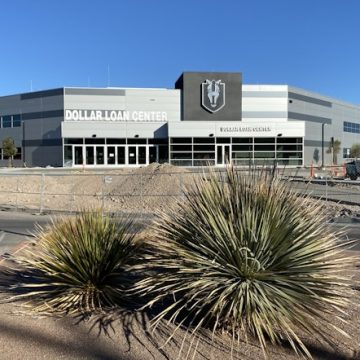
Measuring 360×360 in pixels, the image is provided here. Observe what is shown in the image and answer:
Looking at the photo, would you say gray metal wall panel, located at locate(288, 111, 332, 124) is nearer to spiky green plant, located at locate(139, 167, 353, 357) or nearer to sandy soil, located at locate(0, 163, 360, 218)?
sandy soil, located at locate(0, 163, 360, 218)

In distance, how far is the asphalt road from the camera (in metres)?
10.1

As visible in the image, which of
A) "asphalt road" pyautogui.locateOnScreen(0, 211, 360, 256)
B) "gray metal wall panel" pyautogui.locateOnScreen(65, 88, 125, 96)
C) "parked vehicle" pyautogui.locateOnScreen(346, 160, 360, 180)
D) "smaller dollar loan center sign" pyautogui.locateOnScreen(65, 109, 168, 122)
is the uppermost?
"gray metal wall panel" pyautogui.locateOnScreen(65, 88, 125, 96)

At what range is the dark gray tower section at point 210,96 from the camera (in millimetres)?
56938

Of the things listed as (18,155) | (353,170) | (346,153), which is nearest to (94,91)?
(18,155)

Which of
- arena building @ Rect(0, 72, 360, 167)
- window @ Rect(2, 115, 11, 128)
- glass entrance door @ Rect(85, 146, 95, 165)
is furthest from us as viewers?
window @ Rect(2, 115, 11, 128)

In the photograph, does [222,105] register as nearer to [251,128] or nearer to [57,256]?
[251,128]

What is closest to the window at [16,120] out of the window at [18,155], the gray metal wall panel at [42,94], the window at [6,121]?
the window at [6,121]

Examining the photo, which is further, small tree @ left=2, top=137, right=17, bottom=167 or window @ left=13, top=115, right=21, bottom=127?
window @ left=13, top=115, right=21, bottom=127

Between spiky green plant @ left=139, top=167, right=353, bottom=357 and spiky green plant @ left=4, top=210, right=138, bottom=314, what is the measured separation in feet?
1.80

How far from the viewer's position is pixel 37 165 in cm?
6106

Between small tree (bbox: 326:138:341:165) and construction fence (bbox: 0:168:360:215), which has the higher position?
small tree (bbox: 326:138:341:165)

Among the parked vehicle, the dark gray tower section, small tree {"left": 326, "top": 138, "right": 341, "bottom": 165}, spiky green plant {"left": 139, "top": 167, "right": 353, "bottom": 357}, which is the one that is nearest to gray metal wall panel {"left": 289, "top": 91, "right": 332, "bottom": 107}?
small tree {"left": 326, "top": 138, "right": 341, "bottom": 165}

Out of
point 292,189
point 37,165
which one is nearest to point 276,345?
point 292,189

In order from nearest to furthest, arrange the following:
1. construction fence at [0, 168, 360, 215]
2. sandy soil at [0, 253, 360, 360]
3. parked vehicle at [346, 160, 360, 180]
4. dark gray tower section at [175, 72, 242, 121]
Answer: sandy soil at [0, 253, 360, 360] → construction fence at [0, 168, 360, 215] → parked vehicle at [346, 160, 360, 180] → dark gray tower section at [175, 72, 242, 121]
